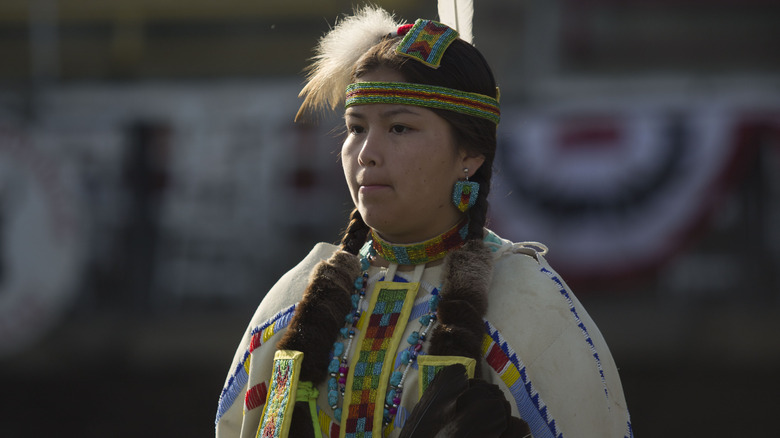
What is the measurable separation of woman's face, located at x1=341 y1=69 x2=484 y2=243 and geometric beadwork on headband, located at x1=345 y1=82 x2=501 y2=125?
15mm

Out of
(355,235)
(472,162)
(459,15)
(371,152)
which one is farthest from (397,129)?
(459,15)

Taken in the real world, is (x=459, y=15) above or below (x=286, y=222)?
above

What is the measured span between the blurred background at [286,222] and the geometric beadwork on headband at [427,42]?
408 cm

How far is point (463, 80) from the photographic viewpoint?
6.67 ft

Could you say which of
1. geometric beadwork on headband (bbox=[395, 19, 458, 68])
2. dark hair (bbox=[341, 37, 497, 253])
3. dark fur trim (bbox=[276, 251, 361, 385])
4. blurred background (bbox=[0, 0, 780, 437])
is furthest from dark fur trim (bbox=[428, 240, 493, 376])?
blurred background (bbox=[0, 0, 780, 437])

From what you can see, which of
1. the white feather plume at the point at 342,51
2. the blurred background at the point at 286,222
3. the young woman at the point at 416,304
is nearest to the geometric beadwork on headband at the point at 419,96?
the young woman at the point at 416,304

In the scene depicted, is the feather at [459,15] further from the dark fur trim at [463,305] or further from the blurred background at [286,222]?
the blurred background at [286,222]

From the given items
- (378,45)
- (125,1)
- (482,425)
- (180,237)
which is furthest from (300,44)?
(482,425)

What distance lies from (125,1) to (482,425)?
842cm

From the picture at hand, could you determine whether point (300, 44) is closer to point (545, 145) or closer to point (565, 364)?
point (545, 145)

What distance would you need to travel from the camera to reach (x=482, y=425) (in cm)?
173

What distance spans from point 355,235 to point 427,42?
0.48 m

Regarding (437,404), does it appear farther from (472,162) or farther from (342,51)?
(342,51)

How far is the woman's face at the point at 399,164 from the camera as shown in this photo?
6.53 ft
